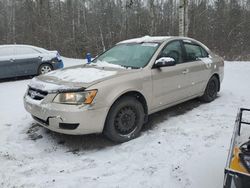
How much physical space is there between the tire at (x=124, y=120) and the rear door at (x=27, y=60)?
6707mm

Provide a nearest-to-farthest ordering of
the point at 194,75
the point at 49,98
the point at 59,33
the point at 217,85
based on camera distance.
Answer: the point at 49,98 < the point at 194,75 < the point at 217,85 < the point at 59,33

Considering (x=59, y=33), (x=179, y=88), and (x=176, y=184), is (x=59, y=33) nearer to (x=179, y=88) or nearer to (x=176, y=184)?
(x=179, y=88)

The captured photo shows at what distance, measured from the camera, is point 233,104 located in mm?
5961

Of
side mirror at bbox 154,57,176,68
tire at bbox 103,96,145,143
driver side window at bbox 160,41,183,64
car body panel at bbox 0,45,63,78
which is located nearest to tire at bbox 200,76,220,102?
driver side window at bbox 160,41,183,64

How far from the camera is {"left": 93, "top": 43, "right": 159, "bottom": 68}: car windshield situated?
468cm

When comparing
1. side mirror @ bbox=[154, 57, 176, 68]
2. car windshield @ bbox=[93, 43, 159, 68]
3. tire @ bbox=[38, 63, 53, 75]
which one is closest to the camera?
side mirror @ bbox=[154, 57, 176, 68]

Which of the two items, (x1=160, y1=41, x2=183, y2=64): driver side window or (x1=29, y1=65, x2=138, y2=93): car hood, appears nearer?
(x1=29, y1=65, x2=138, y2=93): car hood

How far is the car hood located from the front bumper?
0.26 meters

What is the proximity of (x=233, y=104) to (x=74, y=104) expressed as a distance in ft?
12.5

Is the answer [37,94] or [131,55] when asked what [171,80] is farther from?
[37,94]

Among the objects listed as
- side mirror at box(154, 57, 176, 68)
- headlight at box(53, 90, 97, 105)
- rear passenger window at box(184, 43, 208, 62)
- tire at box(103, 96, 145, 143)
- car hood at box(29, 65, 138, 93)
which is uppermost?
rear passenger window at box(184, 43, 208, 62)

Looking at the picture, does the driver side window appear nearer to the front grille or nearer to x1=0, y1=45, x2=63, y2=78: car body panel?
the front grille

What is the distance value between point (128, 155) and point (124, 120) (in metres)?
0.61

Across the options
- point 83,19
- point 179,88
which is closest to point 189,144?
point 179,88
